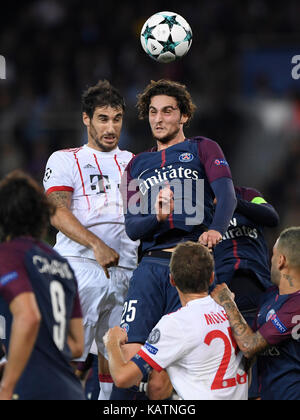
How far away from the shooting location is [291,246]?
484 centimetres

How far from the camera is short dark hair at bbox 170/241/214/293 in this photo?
4246 mm

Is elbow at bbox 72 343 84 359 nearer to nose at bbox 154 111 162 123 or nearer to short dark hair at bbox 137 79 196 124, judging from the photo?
nose at bbox 154 111 162 123

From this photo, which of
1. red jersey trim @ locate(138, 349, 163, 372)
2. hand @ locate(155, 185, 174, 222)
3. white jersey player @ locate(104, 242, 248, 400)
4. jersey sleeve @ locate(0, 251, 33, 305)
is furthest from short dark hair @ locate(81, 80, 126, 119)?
jersey sleeve @ locate(0, 251, 33, 305)

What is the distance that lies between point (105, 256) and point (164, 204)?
773 mm

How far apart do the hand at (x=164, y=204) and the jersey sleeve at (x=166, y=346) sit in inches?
31.9

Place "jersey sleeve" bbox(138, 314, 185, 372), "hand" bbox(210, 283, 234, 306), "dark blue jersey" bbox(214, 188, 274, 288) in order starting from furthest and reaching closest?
"dark blue jersey" bbox(214, 188, 274, 288) < "hand" bbox(210, 283, 234, 306) < "jersey sleeve" bbox(138, 314, 185, 372)

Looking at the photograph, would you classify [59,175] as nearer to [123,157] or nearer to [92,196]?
[92,196]

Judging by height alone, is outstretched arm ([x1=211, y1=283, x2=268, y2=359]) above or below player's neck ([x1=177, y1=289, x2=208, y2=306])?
below

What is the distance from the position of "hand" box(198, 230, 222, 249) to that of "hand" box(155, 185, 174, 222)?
28 cm

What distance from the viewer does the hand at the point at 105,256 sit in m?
5.27

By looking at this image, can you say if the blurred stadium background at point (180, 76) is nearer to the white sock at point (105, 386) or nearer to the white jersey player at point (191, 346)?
the white sock at point (105, 386)

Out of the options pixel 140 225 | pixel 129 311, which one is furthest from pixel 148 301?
pixel 140 225

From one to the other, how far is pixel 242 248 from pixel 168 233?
81cm

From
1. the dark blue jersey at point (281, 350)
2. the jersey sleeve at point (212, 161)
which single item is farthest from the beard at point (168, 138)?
the dark blue jersey at point (281, 350)
